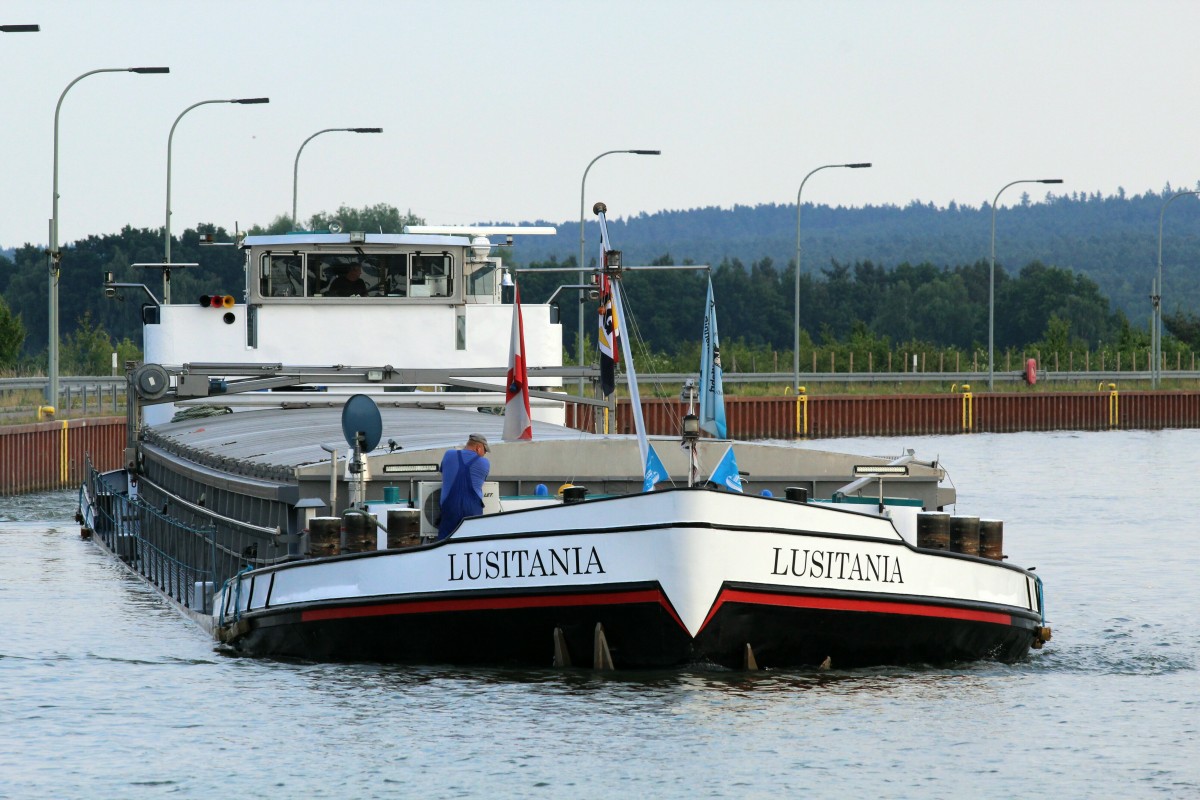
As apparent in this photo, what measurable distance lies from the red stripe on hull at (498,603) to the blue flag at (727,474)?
1.13m

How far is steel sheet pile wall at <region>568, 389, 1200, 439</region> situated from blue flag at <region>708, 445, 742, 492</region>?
130ft

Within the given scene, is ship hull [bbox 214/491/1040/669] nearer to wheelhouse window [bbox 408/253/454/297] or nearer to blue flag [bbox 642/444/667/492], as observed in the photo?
blue flag [bbox 642/444/667/492]

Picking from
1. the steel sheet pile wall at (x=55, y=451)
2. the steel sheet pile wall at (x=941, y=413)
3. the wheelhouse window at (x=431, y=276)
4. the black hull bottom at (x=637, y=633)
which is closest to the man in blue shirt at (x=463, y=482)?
the black hull bottom at (x=637, y=633)

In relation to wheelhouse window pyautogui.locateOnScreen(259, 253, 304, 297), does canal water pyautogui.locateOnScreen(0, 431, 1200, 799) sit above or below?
below

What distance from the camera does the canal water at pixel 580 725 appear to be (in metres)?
13.5

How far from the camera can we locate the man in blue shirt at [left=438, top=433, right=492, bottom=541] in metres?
16.3

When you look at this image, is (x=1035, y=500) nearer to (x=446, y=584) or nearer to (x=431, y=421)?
(x=431, y=421)

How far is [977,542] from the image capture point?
17516mm

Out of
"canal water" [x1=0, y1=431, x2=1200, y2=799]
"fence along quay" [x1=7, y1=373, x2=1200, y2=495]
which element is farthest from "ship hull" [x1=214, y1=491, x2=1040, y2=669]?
"fence along quay" [x1=7, y1=373, x2=1200, y2=495]

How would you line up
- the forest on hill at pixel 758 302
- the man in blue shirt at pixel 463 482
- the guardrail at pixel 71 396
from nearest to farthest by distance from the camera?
the man in blue shirt at pixel 463 482, the guardrail at pixel 71 396, the forest on hill at pixel 758 302

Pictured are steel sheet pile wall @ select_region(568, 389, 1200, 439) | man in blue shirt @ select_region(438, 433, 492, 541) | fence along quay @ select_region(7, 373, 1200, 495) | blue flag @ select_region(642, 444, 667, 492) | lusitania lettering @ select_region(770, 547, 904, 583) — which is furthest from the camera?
steel sheet pile wall @ select_region(568, 389, 1200, 439)

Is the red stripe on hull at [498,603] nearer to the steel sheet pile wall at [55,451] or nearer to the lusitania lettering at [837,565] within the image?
the lusitania lettering at [837,565]

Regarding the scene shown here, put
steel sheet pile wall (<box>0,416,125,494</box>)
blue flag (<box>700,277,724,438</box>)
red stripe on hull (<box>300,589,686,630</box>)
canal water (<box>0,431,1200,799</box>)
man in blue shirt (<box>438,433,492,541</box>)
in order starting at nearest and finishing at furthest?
canal water (<box>0,431,1200,799</box>) < red stripe on hull (<box>300,589,686,630</box>) < man in blue shirt (<box>438,433,492,541</box>) < blue flag (<box>700,277,724,438</box>) < steel sheet pile wall (<box>0,416,125,494</box>)

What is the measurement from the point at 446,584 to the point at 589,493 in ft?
9.06
